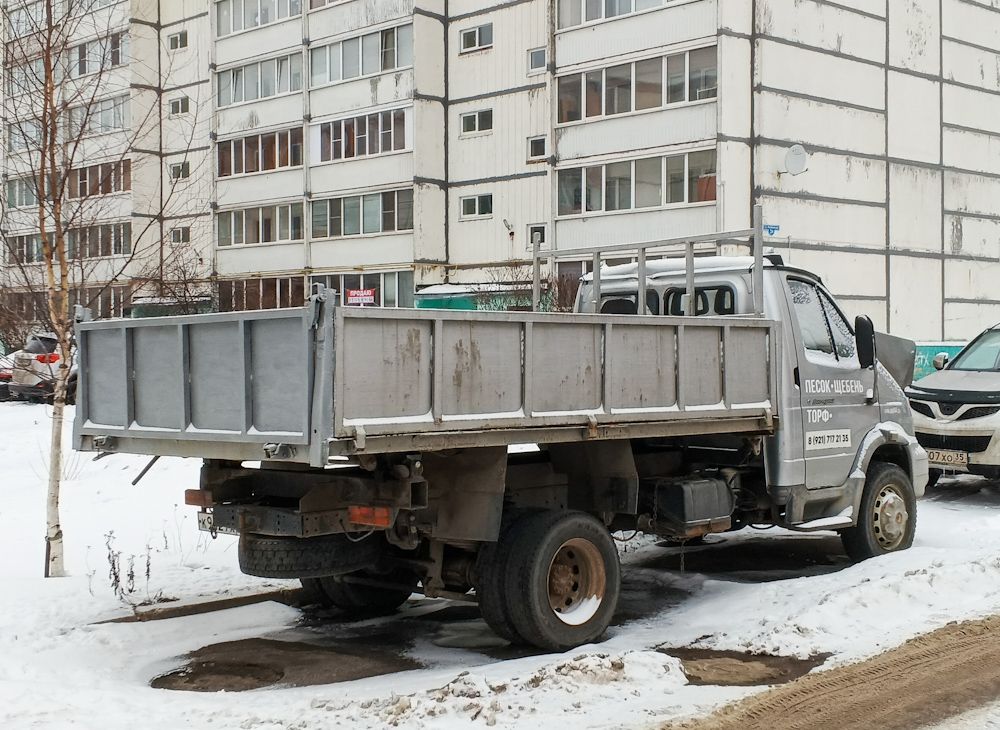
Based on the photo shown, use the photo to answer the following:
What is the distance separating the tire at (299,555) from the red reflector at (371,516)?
56 cm

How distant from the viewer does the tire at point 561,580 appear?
21.6 feet

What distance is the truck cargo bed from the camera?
5590 mm

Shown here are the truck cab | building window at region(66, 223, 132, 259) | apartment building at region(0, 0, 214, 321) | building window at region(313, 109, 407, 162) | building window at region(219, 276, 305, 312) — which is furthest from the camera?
building window at region(219, 276, 305, 312)

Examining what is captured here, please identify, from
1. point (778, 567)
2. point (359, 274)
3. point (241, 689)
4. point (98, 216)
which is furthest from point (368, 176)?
point (241, 689)

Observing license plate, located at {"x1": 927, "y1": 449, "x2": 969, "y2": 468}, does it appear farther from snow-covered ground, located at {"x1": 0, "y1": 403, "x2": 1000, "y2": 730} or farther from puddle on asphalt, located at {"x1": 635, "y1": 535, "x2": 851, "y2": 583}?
puddle on asphalt, located at {"x1": 635, "y1": 535, "x2": 851, "y2": 583}

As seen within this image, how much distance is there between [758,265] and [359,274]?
105 ft

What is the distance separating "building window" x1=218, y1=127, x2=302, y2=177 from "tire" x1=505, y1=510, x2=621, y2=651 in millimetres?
36208

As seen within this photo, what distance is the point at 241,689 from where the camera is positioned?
20.3 feet

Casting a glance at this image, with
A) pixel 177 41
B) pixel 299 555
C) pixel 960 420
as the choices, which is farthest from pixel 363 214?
pixel 299 555

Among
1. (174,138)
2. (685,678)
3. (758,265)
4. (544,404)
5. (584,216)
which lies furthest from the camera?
(174,138)

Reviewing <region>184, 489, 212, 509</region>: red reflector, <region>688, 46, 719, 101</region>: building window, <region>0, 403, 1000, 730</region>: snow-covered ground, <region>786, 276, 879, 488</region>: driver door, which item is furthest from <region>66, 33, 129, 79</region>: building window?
<region>688, 46, 719, 101</region>: building window

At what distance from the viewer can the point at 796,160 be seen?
29.6 meters

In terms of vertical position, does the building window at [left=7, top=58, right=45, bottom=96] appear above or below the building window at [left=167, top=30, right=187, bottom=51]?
below

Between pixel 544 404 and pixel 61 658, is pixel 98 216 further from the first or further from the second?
pixel 544 404
